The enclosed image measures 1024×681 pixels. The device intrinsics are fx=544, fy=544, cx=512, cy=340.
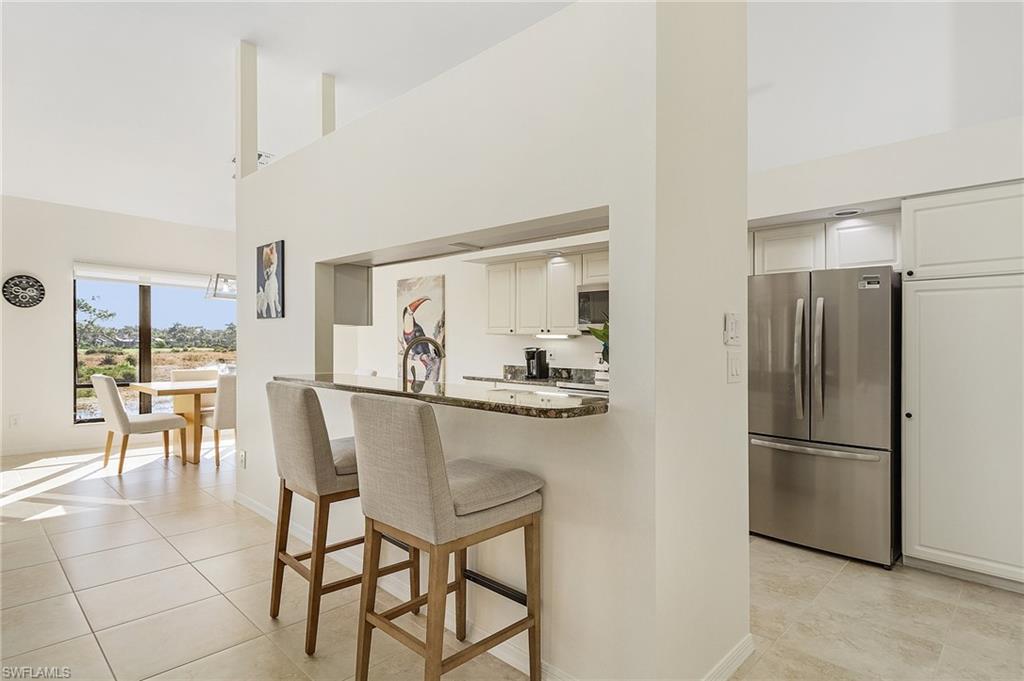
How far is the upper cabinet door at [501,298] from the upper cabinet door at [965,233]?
10.4 feet

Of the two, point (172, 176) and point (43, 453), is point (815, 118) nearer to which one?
point (172, 176)

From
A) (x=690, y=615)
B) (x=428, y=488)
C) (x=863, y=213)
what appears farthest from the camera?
(x=863, y=213)

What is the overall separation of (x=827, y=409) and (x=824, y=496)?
51 centimetres

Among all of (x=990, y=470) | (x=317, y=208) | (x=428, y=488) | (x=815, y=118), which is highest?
(x=815, y=118)

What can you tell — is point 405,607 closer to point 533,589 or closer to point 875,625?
point 533,589

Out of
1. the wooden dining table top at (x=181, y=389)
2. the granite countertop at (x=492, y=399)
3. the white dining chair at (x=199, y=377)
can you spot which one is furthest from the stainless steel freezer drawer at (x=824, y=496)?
the white dining chair at (x=199, y=377)

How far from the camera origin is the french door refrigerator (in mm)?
3014

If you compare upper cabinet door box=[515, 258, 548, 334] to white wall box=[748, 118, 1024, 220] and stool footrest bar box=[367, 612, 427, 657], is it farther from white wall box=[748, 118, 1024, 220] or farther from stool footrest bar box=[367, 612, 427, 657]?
stool footrest bar box=[367, 612, 427, 657]

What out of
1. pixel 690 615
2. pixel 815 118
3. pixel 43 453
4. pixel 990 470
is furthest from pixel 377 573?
pixel 43 453

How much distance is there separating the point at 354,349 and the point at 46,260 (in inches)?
131

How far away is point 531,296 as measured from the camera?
A: 5.15m

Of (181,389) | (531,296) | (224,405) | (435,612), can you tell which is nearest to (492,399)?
(435,612)

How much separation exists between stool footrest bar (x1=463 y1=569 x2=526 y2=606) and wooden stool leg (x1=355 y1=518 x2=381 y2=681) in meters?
0.41

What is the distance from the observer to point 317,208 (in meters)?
3.16
